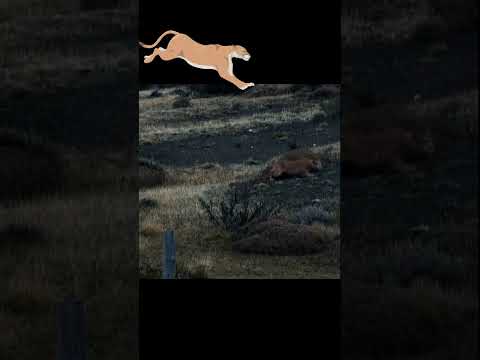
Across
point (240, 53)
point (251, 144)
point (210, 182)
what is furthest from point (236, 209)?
point (240, 53)

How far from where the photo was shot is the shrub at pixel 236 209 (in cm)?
730

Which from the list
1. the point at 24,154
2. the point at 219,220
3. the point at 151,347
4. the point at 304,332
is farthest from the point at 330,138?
the point at 24,154

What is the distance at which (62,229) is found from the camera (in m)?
8.28

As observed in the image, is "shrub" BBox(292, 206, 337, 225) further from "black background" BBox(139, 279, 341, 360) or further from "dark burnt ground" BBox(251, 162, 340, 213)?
"black background" BBox(139, 279, 341, 360)

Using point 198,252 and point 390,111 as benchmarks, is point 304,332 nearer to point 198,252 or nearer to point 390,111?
point 198,252

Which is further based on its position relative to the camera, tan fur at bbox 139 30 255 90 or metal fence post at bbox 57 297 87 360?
tan fur at bbox 139 30 255 90

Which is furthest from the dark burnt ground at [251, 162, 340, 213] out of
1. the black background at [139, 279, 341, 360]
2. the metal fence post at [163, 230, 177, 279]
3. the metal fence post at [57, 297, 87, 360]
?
the metal fence post at [57, 297, 87, 360]

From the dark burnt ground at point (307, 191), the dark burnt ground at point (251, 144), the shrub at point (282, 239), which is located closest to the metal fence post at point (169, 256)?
the shrub at point (282, 239)

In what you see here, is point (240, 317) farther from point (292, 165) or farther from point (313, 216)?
point (292, 165)

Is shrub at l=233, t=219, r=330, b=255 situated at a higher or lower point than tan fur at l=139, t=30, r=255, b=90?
lower

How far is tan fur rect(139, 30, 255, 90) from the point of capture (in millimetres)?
7094

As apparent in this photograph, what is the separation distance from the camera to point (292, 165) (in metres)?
7.35

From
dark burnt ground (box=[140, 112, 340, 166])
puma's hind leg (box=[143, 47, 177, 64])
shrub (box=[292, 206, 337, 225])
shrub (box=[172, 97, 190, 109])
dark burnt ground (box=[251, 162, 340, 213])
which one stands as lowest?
shrub (box=[292, 206, 337, 225])

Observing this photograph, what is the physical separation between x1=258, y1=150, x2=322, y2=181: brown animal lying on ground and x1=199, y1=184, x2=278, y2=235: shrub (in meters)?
0.21
